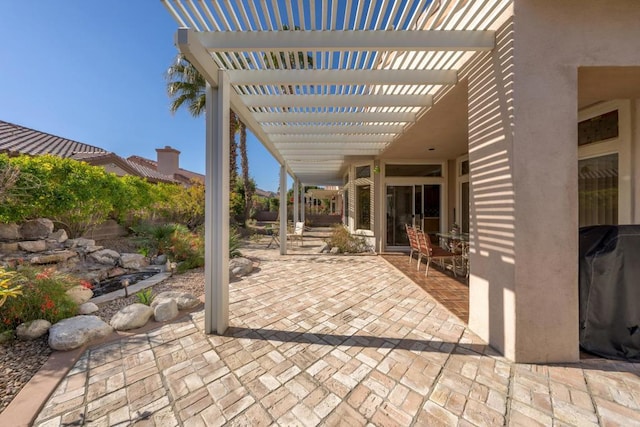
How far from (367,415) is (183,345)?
197 centimetres

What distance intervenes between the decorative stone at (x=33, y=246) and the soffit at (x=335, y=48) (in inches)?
185

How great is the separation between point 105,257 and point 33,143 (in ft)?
32.1

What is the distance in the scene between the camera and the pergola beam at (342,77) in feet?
10.6

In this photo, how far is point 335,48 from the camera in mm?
2686

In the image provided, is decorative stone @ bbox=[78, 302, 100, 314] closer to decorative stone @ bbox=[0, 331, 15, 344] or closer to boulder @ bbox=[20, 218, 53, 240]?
decorative stone @ bbox=[0, 331, 15, 344]

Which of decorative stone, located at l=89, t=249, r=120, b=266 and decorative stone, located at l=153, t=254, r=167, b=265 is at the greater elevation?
decorative stone, located at l=89, t=249, r=120, b=266

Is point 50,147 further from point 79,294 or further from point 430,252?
point 430,252

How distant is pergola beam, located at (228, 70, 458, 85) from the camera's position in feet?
10.6

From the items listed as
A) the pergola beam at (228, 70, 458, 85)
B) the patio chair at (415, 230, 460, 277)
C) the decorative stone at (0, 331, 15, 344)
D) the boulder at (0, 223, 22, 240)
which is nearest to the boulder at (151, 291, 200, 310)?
the decorative stone at (0, 331, 15, 344)

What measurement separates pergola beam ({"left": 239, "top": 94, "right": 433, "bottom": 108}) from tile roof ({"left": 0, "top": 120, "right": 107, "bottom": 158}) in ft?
32.0

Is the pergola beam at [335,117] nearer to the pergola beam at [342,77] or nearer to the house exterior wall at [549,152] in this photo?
the pergola beam at [342,77]

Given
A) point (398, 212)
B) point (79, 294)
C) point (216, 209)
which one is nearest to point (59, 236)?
point (79, 294)

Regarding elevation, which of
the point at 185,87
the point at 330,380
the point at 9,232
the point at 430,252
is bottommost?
the point at 330,380

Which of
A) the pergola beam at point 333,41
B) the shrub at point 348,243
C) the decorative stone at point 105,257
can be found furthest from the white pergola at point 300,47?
the shrub at point 348,243
